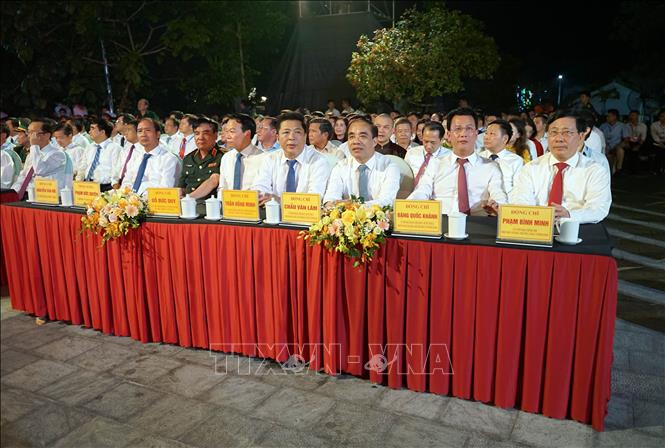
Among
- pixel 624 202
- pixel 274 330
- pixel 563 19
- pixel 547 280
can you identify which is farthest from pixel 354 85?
pixel 563 19

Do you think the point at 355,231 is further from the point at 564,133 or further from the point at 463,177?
the point at 564,133

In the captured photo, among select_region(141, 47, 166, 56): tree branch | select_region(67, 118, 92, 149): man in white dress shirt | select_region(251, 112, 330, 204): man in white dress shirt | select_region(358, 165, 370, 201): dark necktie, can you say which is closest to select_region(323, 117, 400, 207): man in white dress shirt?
select_region(358, 165, 370, 201): dark necktie

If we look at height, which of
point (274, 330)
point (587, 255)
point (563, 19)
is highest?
point (563, 19)

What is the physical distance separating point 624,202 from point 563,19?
4.81 metres

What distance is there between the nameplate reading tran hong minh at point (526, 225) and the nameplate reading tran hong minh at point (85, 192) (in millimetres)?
2455

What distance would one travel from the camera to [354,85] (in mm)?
4652

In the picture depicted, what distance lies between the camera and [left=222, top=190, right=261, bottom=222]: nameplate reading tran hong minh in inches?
110

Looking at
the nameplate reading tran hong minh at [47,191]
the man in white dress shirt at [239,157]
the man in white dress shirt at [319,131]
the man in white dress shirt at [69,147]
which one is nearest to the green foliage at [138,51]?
the man in white dress shirt at [69,147]

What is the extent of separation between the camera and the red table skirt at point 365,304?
7.09ft

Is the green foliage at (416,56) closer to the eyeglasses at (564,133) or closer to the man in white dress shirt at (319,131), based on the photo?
the man in white dress shirt at (319,131)

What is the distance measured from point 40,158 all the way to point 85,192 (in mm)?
1727

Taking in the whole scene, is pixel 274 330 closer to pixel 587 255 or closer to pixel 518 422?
pixel 518 422

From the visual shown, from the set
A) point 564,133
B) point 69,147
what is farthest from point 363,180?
point 69,147

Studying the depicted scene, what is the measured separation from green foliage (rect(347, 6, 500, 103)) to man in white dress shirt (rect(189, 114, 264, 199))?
122 centimetres
